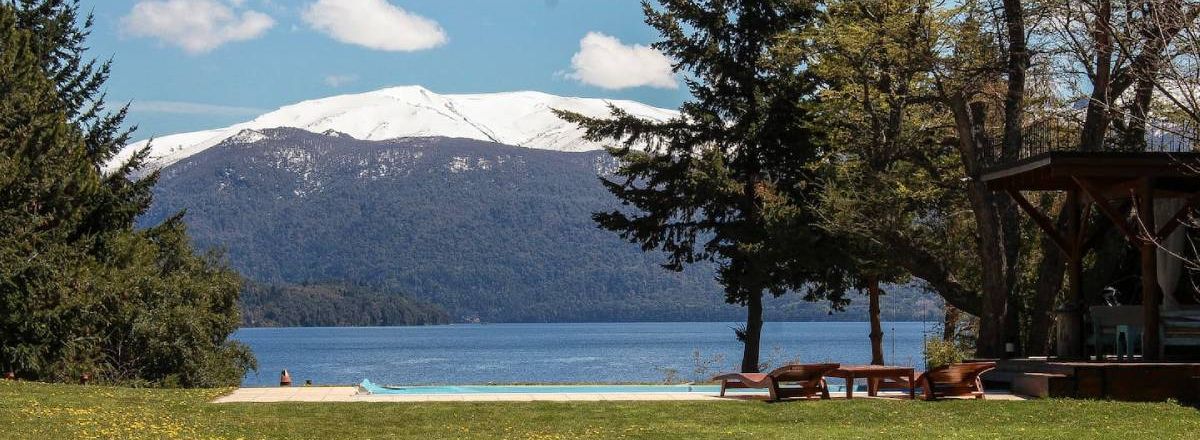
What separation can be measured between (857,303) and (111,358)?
15882 cm

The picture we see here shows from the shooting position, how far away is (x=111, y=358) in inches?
1161

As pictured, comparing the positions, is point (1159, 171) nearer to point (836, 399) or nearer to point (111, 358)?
point (836, 399)

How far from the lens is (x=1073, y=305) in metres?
17.4

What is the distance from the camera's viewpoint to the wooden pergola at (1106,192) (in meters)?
15.5

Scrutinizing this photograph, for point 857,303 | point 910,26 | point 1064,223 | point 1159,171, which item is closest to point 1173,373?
point 1159,171

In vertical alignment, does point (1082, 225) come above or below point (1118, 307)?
above

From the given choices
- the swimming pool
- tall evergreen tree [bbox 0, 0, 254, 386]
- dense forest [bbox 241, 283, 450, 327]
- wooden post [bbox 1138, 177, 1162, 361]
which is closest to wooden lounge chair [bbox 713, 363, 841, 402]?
the swimming pool

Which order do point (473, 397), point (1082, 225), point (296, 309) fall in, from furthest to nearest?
point (296, 309)
point (1082, 225)
point (473, 397)

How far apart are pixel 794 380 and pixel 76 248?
59.5 feet

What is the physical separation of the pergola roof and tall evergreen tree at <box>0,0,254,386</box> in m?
18.0

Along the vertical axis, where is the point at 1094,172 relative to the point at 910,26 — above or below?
below

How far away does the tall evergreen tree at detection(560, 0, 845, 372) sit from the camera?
2653cm

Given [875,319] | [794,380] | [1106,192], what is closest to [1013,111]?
[1106,192]

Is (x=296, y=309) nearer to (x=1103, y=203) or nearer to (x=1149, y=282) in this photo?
(x=1103, y=203)
